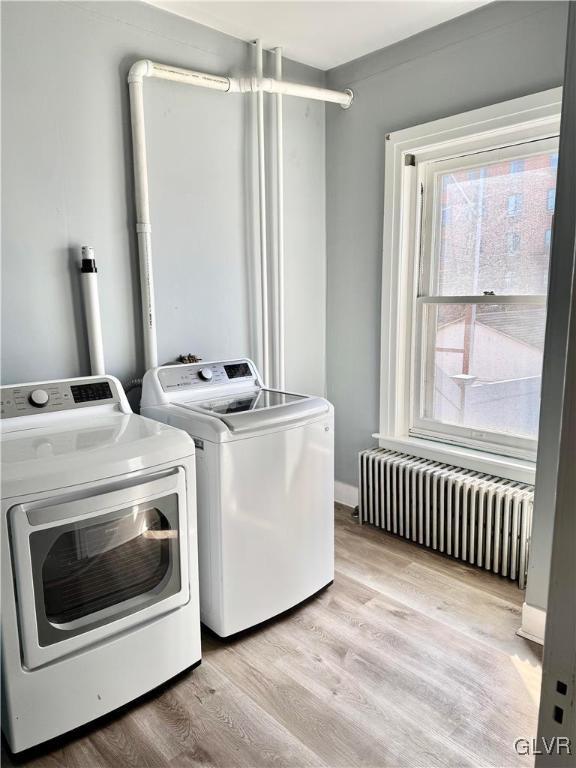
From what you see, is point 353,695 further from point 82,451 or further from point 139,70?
point 139,70

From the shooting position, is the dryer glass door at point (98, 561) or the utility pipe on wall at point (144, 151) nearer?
the dryer glass door at point (98, 561)

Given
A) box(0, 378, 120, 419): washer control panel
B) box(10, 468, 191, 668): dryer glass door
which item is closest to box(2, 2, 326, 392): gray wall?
box(0, 378, 120, 419): washer control panel

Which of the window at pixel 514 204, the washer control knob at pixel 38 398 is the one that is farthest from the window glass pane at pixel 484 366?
the washer control knob at pixel 38 398

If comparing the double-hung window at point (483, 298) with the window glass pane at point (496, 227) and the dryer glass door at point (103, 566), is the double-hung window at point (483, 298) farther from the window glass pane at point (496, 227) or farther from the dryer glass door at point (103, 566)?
the dryer glass door at point (103, 566)

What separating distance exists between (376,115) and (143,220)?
144 cm

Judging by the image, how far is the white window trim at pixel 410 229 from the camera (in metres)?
2.27

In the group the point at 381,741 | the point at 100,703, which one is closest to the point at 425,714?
the point at 381,741

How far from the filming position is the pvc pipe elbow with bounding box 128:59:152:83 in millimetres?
2166

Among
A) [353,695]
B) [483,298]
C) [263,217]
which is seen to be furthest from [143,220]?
[353,695]

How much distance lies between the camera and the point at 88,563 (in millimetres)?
1594

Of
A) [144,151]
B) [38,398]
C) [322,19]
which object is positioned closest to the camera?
[38,398]

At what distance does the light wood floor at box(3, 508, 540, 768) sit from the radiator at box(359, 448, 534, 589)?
18 cm

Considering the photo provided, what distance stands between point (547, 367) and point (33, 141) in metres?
2.13

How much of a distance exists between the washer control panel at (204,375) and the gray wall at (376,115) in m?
0.83
